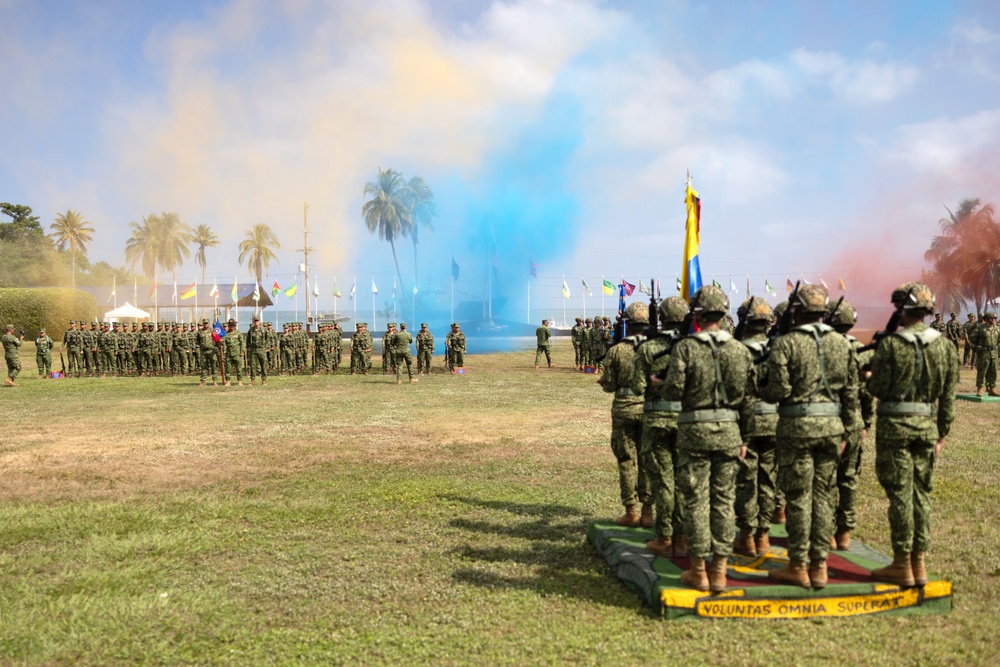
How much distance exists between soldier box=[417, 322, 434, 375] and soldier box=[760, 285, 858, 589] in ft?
73.1

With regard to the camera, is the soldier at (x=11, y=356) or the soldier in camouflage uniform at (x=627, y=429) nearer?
the soldier in camouflage uniform at (x=627, y=429)

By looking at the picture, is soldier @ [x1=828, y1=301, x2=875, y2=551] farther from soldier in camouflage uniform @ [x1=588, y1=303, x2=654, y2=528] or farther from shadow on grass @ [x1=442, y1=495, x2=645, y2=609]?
shadow on grass @ [x1=442, y1=495, x2=645, y2=609]

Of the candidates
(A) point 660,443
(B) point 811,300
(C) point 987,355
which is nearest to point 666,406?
(A) point 660,443

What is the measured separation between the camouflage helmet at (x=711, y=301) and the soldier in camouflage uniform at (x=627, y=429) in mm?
1627

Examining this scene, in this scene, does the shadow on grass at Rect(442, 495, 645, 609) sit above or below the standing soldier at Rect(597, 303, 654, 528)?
below

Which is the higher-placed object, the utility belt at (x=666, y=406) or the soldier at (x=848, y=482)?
the utility belt at (x=666, y=406)

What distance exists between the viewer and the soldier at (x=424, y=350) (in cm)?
2745

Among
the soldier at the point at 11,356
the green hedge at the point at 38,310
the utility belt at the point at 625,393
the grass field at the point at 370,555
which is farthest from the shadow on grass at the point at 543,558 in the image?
the green hedge at the point at 38,310

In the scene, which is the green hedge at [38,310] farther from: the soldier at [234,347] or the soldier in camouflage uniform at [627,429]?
the soldier in camouflage uniform at [627,429]

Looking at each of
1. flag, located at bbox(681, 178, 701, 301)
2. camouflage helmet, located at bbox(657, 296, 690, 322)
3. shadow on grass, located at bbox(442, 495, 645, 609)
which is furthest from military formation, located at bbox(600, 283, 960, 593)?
flag, located at bbox(681, 178, 701, 301)

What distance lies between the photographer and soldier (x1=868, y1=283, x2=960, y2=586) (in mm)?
5281

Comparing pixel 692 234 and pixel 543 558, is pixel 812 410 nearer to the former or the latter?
pixel 543 558

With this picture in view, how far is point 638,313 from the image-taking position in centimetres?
738

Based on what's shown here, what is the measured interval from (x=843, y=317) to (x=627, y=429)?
7.47ft
